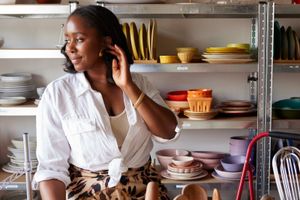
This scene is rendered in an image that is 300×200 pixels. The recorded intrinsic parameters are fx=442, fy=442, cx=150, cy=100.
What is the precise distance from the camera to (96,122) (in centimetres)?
143

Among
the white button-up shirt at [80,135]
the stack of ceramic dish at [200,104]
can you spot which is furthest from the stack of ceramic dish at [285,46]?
the white button-up shirt at [80,135]

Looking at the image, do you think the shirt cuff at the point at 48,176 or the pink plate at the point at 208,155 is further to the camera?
the pink plate at the point at 208,155

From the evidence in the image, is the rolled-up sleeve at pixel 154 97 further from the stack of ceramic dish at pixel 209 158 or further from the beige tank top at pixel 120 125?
the stack of ceramic dish at pixel 209 158

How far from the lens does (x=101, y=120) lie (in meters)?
1.44

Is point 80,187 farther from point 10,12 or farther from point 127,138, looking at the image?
point 10,12

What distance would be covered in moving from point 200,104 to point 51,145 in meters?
1.25

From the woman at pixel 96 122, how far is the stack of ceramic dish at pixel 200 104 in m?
0.97

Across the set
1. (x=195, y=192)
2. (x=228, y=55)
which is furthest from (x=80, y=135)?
(x=228, y=55)

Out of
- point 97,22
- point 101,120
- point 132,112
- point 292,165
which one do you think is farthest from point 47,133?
point 292,165

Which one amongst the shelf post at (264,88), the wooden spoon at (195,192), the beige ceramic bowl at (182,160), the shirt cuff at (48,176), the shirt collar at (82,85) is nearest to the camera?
the wooden spoon at (195,192)

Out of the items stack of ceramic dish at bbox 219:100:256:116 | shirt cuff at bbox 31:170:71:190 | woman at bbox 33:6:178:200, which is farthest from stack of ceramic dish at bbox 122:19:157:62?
shirt cuff at bbox 31:170:71:190

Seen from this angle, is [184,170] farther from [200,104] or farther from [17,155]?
[17,155]

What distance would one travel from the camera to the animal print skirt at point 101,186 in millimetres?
1408

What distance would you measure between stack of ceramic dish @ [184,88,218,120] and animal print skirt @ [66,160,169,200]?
105 cm
